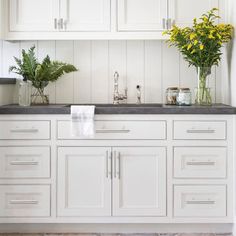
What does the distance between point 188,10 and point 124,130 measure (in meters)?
1.05

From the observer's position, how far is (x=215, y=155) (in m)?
3.13

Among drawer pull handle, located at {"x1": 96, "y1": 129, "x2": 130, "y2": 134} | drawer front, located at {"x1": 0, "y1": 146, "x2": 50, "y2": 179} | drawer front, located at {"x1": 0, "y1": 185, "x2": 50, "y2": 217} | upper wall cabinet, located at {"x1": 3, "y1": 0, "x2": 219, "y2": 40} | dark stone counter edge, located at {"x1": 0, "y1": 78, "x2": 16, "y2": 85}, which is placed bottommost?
drawer front, located at {"x1": 0, "y1": 185, "x2": 50, "y2": 217}

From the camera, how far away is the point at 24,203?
3.16 m

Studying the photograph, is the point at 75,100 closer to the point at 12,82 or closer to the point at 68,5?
the point at 12,82

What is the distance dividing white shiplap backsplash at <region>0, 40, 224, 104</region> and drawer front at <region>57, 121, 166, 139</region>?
0.64m

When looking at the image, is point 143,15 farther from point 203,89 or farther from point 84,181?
point 84,181

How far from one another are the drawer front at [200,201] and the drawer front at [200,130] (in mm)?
342

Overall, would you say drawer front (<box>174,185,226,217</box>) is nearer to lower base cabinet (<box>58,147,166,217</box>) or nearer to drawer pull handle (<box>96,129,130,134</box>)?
lower base cabinet (<box>58,147,166,217</box>)

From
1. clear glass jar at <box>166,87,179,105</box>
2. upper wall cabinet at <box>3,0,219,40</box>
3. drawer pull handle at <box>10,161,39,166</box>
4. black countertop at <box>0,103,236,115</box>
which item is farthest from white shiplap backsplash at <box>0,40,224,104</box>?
drawer pull handle at <box>10,161,39,166</box>

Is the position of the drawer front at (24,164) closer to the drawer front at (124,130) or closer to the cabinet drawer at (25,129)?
the cabinet drawer at (25,129)

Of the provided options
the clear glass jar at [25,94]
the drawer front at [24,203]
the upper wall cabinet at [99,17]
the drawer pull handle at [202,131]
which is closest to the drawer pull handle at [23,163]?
the drawer front at [24,203]

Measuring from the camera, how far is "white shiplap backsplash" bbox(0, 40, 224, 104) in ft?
12.2

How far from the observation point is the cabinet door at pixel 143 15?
341 centimetres

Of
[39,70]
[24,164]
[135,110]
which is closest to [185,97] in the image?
[135,110]
